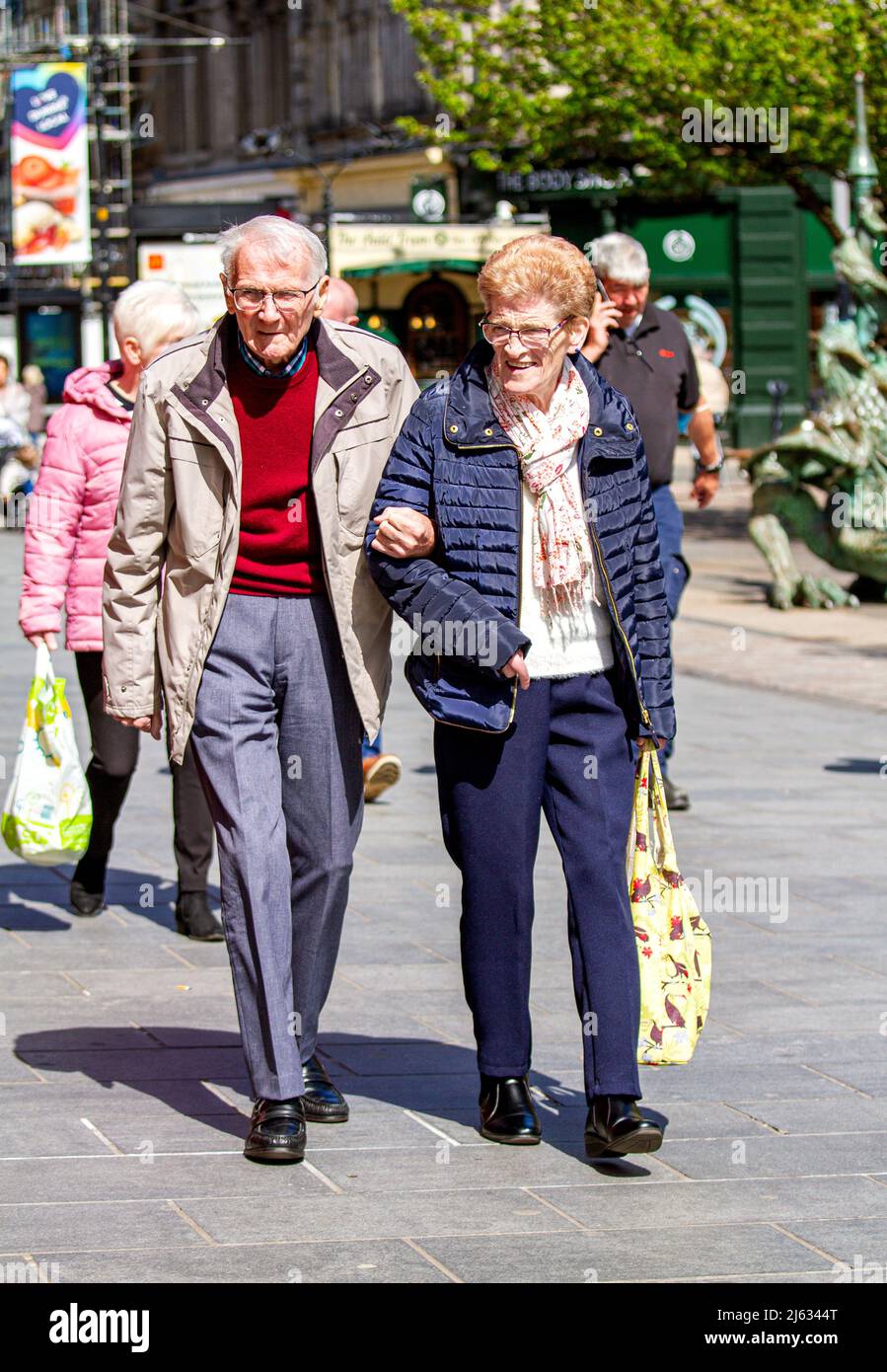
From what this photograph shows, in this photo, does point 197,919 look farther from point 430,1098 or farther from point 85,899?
point 430,1098

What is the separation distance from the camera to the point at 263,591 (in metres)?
4.94

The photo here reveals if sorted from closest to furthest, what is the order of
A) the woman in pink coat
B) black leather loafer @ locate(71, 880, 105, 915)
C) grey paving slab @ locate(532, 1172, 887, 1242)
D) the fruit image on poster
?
grey paving slab @ locate(532, 1172, 887, 1242)
the woman in pink coat
black leather loafer @ locate(71, 880, 105, 915)
the fruit image on poster

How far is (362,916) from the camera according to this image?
7.30 meters

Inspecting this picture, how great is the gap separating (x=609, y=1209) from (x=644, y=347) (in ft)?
14.6

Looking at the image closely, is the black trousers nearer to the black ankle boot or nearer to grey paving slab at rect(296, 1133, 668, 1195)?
the black ankle boot

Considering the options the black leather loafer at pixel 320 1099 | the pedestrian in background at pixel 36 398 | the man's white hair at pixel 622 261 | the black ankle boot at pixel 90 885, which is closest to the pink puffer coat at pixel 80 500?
the black ankle boot at pixel 90 885

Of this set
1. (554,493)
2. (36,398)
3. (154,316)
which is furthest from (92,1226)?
(36,398)

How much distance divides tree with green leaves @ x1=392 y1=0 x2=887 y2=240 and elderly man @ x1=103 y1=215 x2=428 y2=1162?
16822 mm

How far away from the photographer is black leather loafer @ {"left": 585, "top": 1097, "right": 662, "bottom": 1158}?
4.71 metres

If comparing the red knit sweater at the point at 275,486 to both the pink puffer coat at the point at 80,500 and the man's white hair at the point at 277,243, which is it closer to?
the man's white hair at the point at 277,243

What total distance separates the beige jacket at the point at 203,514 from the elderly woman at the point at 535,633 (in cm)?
12

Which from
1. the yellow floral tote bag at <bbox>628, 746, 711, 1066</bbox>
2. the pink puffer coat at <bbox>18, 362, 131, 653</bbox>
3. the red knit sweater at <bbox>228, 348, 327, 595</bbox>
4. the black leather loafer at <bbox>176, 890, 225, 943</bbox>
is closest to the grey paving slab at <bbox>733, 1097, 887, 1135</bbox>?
the yellow floral tote bag at <bbox>628, 746, 711, 1066</bbox>

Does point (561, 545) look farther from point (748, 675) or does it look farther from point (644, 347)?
point (748, 675)
